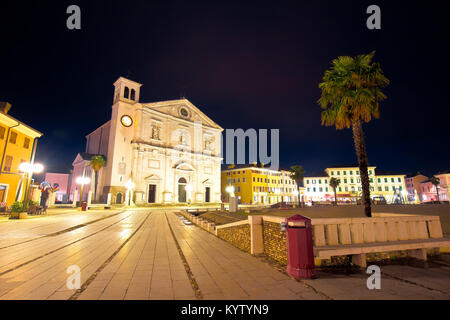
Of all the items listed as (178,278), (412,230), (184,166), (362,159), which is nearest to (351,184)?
(184,166)

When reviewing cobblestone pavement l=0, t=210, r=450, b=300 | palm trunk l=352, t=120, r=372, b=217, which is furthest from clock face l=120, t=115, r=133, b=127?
palm trunk l=352, t=120, r=372, b=217

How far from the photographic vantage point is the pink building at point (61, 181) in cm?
4778

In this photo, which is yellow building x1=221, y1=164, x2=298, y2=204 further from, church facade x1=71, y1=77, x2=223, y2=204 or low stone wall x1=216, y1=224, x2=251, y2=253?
low stone wall x1=216, y1=224, x2=251, y2=253

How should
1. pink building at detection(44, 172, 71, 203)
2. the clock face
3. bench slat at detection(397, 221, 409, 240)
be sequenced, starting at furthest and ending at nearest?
pink building at detection(44, 172, 71, 203), the clock face, bench slat at detection(397, 221, 409, 240)

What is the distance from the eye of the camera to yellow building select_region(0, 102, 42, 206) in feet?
65.1

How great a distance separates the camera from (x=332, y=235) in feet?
15.5

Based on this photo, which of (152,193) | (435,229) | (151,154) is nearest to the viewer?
(435,229)

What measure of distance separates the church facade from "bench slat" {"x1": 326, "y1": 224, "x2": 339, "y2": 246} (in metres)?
35.4

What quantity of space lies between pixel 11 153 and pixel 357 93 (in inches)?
1207

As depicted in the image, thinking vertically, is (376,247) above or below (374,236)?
below

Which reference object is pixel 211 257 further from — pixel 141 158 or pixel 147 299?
pixel 141 158

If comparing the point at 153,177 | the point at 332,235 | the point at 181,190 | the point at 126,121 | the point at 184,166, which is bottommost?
the point at 332,235

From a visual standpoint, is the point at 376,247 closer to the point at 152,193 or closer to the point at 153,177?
the point at 153,177
